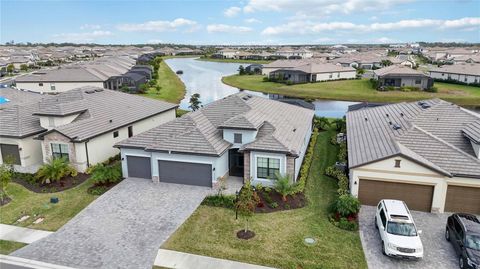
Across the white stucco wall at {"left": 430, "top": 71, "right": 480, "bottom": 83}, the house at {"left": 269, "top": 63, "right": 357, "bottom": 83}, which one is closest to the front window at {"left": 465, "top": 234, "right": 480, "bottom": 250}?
the house at {"left": 269, "top": 63, "right": 357, "bottom": 83}

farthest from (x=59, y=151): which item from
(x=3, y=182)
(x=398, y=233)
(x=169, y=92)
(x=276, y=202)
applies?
(x=169, y=92)

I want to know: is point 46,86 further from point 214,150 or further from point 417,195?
point 417,195

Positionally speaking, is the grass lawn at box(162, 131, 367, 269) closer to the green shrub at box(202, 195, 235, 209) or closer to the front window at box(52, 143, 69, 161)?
the green shrub at box(202, 195, 235, 209)

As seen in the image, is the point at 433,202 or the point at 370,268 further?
the point at 433,202

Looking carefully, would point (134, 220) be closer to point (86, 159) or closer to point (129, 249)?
point (129, 249)

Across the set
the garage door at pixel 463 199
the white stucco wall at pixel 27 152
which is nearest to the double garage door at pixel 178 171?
the white stucco wall at pixel 27 152

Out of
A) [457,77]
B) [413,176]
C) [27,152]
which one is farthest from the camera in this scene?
[457,77]

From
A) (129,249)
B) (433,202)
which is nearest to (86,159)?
(129,249)
